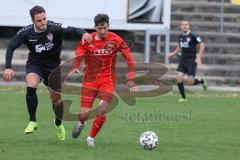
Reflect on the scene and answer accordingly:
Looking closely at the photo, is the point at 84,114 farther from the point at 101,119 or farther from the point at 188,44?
the point at 188,44

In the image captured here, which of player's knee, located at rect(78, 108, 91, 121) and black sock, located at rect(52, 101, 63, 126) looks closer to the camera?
player's knee, located at rect(78, 108, 91, 121)

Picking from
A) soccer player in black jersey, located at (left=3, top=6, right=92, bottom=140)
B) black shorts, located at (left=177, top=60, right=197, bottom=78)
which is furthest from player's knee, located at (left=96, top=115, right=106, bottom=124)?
black shorts, located at (left=177, top=60, right=197, bottom=78)

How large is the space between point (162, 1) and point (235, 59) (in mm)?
3695

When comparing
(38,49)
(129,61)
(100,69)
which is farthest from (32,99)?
(129,61)

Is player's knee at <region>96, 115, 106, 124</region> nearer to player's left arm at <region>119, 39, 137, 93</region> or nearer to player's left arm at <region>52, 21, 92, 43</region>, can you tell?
player's left arm at <region>119, 39, 137, 93</region>

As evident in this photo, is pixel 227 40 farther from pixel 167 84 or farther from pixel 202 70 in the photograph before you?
pixel 167 84

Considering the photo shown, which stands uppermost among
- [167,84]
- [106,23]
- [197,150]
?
[106,23]

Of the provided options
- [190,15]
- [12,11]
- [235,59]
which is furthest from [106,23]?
[190,15]

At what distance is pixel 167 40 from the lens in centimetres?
2838

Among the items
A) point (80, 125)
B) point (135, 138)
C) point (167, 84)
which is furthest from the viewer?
point (167, 84)

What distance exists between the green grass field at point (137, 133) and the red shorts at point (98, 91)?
68 cm

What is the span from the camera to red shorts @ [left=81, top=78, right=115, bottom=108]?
471 inches

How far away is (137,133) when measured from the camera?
13.7m

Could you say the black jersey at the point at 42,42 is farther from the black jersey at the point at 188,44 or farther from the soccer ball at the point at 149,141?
the black jersey at the point at 188,44
